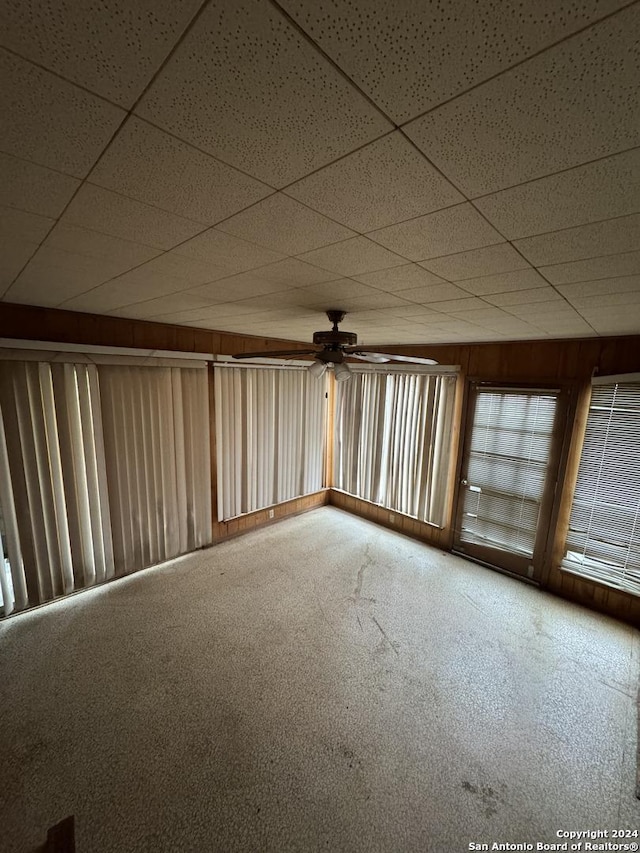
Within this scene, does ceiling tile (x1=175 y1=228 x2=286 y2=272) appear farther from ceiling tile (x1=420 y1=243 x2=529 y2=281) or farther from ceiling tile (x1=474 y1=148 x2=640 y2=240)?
ceiling tile (x1=474 y1=148 x2=640 y2=240)

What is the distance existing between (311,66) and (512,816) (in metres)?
2.84

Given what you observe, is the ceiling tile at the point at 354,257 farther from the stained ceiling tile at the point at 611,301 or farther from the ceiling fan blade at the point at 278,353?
the stained ceiling tile at the point at 611,301

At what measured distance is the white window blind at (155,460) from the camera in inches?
124

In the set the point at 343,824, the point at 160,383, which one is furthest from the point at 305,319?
the point at 343,824

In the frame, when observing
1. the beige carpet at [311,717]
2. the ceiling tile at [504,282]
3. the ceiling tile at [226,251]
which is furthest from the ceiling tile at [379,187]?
the beige carpet at [311,717]

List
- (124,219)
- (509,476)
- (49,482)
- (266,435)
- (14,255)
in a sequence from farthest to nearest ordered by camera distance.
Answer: (266,435), (509,476), (49,482), (14,255), (124,219)

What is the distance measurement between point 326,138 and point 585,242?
947 mm

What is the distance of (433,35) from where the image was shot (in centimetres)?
49

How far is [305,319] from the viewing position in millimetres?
2805

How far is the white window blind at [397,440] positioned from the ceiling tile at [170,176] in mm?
3422

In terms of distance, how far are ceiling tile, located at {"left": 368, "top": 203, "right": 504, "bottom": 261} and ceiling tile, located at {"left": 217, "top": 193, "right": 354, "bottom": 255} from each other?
163 mm

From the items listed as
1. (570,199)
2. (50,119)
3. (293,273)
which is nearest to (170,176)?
(50,119)

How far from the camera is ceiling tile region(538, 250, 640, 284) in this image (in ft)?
4.16

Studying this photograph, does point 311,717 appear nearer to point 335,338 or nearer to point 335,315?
point 335,338
